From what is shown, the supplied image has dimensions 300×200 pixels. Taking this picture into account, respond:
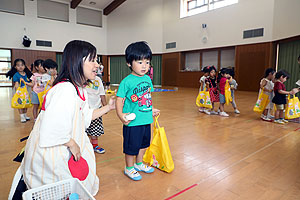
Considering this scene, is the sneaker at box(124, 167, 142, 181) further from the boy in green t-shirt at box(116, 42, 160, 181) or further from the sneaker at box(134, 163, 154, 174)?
the sneaker at box(134, 163, 154, 174)

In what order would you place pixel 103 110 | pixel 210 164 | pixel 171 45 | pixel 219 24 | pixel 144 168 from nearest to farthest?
pixel 103 110
pixel 144 168
pixel 210 164
pixel 219 24
pixel 171 45

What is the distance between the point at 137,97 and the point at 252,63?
9.82m

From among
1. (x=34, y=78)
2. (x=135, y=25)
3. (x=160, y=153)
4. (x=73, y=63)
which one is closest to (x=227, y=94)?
(x=160, y=153)

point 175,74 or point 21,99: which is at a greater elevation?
point 175,74

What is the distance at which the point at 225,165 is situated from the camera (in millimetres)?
2057

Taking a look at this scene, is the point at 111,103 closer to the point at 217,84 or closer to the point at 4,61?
the point at 217,84

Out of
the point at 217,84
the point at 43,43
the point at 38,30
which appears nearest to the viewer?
the point at 217,84

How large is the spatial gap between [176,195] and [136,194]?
300mm

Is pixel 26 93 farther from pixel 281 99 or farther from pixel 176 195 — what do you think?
pixel 281 99

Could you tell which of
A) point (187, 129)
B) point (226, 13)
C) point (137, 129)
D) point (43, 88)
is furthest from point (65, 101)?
point (226, 13)

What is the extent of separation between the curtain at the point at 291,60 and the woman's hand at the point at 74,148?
8.83 meters

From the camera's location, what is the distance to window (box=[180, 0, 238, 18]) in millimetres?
10716

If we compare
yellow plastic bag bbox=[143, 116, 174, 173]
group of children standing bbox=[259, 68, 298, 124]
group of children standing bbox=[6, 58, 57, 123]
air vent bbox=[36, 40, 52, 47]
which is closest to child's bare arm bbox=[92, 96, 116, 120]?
yellow plastic bag bbox=[143, 116, 174, 173]

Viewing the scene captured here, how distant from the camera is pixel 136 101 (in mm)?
1688
